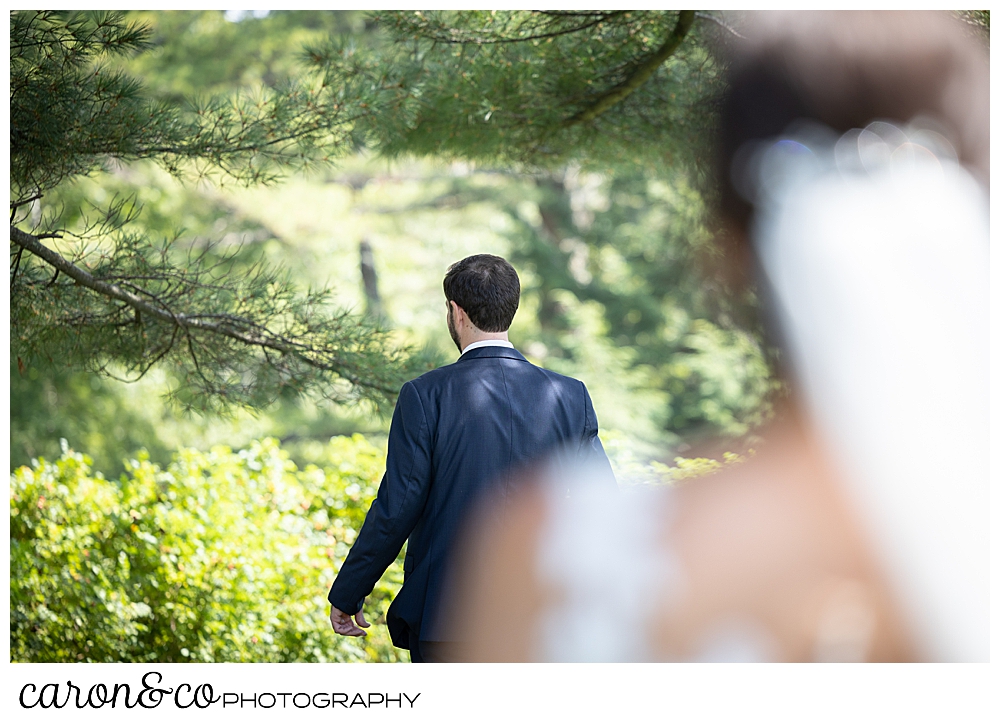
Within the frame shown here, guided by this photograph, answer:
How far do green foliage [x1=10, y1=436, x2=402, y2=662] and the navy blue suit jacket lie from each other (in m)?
1.11

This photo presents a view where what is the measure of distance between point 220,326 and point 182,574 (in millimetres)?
823

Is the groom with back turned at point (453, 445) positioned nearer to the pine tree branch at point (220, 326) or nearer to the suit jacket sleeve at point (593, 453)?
the suit jacket sleeve at point (593, 453)

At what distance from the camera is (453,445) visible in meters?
1.56

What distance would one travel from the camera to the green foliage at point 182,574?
258cm

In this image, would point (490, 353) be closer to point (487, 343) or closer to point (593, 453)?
point (487, 343)

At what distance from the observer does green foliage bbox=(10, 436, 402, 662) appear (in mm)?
2576

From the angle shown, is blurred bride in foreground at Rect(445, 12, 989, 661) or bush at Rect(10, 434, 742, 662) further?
bush at Rect(10, 434, 742, 662)

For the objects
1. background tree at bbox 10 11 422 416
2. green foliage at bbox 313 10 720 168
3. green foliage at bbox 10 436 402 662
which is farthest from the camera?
green foliage at bbox 10 436 402 662

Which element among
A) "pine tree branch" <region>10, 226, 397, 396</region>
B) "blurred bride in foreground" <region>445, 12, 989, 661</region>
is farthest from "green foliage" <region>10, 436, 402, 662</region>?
"blurred bride in foreground" <region>445, 12, 989, 661</region>

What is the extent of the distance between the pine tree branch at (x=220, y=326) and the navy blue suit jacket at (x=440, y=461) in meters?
0.91

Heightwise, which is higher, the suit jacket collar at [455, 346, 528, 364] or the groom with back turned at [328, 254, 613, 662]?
the suit jacket collar at [455, 346, 528, 364]

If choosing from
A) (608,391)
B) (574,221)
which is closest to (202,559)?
(608,391)

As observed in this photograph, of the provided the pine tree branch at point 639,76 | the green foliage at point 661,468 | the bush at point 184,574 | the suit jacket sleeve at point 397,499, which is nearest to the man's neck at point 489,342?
the suit jacket sleeve at point 397,499

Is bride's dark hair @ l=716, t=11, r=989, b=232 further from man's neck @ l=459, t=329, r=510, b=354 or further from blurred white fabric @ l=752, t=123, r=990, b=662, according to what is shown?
man's neck @ l=459, t=329, r=510, b=354
